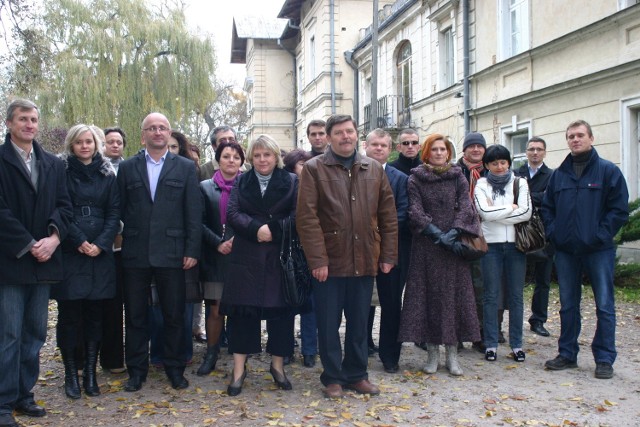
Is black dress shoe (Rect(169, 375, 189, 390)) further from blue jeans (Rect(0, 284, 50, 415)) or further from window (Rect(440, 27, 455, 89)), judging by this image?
window (Rect(440, 27, 455, 89))

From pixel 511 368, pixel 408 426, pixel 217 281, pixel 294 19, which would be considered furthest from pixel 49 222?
pixel 294 19

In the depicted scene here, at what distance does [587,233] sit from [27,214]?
4.36 m

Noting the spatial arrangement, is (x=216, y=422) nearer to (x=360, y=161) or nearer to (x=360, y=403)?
(x=360, y=403)

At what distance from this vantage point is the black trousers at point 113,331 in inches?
219

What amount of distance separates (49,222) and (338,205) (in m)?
2.08

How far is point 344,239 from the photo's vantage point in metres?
4.92

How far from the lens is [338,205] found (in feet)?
16.1

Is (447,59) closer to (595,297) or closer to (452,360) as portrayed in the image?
(595,297)

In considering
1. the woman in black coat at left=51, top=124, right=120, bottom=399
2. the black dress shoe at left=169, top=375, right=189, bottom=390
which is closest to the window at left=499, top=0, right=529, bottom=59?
the woman in black coat at left=51, top=124, right=120, bottom=399

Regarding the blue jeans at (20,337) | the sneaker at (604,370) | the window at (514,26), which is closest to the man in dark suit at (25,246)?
the blue jeans at (20,337)

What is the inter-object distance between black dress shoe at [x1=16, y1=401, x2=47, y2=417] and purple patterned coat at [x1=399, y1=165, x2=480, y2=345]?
2.87 metres

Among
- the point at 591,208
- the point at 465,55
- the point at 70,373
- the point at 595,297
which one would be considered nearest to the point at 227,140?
the point at 70,373

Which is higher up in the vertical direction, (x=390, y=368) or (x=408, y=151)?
(x=408, y=151)

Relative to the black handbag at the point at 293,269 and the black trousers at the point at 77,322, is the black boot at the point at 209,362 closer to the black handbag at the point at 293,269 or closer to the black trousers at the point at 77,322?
the black trousers at the point at 77,322
